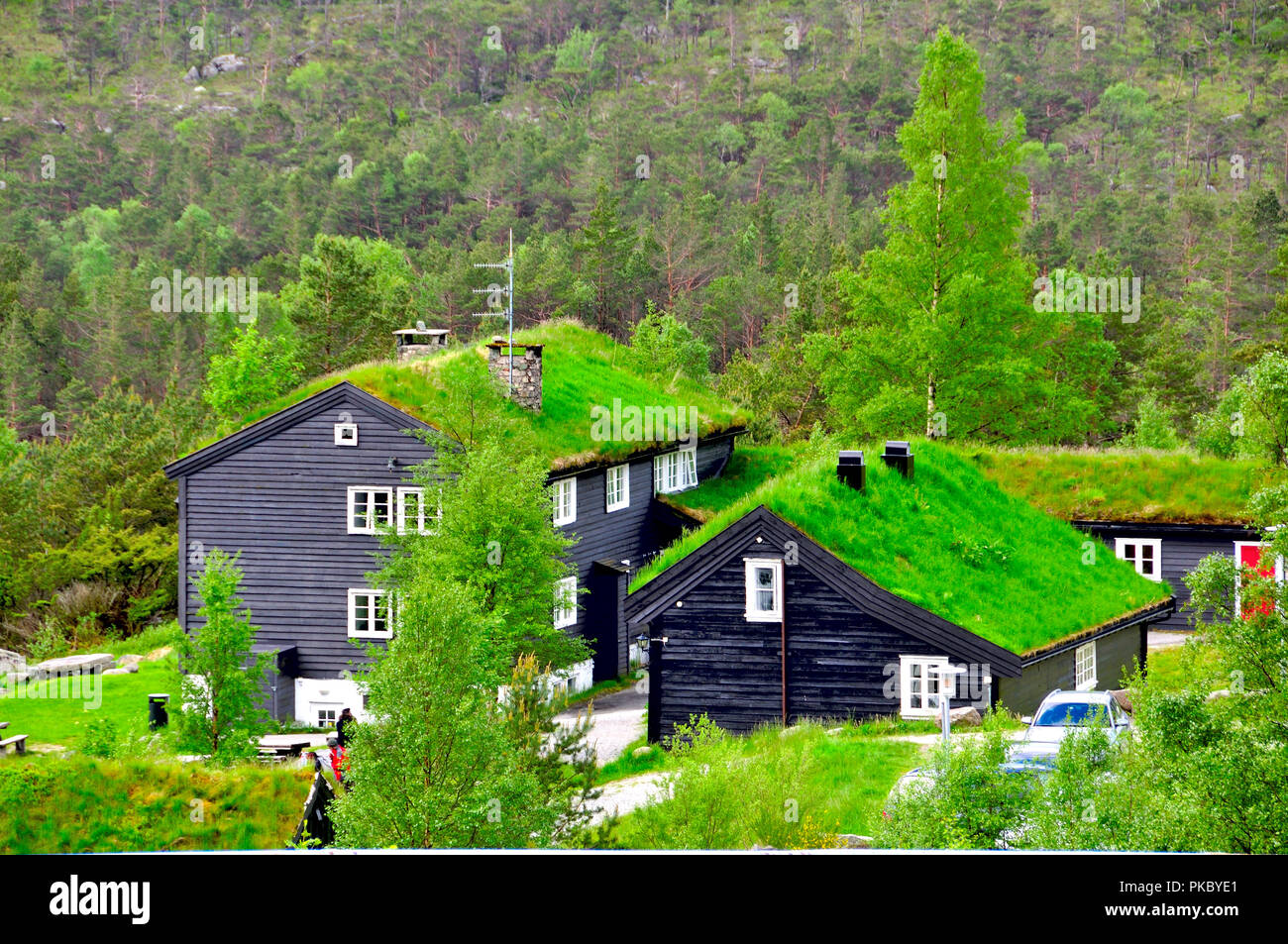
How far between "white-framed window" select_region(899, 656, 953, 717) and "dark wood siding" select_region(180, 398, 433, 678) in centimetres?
1447

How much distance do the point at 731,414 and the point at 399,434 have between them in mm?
13938

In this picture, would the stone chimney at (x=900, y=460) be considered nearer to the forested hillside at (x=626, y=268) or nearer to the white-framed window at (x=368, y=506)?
the white-framed window at (x=368, y=506)

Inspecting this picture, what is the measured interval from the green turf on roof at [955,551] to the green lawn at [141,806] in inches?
399

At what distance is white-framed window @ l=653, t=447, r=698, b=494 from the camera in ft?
138

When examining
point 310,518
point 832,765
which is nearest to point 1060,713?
point 832,765

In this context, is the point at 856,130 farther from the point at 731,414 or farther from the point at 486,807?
the point at 486,807

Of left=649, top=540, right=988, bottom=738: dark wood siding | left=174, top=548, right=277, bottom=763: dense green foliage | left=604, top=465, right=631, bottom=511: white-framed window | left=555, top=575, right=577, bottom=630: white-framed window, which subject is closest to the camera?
left=174, top=548, right=277, bottom=763: dense green foliage

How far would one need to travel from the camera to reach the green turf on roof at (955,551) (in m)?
25.4

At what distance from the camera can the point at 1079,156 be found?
581 feet

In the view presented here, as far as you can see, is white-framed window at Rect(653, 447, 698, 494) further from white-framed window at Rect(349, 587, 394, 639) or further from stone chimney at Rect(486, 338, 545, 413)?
white-framed window at Rect(349, 587, 394, 639)

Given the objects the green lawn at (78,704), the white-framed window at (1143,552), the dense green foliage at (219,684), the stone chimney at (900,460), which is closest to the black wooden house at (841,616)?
the stone chimney at (900,460)

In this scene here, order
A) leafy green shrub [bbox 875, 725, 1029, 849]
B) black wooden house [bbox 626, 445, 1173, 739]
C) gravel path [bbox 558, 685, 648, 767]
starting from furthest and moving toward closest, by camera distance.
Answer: gravel path [bbox 558, 685, 648, 767], black wooden house [bbox 626, 445, 1173, 739], leafy green shrub [bbox 875, 725, 1029, 849]

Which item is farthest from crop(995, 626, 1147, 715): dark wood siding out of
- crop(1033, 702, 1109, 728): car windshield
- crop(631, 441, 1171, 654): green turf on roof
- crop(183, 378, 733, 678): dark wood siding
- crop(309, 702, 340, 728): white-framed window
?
crop(309, 702, 340, 728): white-framed window
